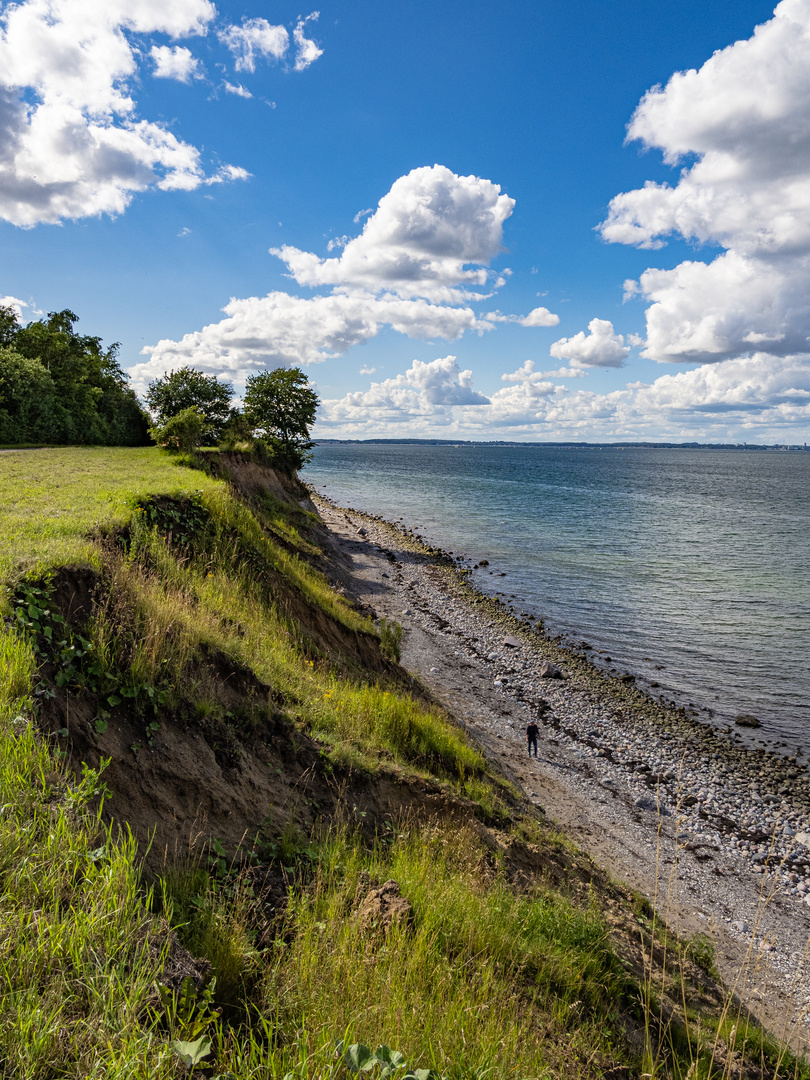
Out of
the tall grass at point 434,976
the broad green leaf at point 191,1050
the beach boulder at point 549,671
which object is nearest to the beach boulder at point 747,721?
the beach boulder at point 549,671

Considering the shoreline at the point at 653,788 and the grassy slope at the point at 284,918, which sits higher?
the grassy slope at the point at 284,918

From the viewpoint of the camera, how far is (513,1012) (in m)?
3.89

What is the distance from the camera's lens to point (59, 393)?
3781 centimetres

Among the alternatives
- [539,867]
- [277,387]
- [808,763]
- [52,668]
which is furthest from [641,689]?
[277,387]

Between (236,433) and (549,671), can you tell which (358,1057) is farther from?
(236,433)

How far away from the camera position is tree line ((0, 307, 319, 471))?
3306 cm

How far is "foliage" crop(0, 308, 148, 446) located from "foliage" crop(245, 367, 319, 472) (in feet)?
36.4

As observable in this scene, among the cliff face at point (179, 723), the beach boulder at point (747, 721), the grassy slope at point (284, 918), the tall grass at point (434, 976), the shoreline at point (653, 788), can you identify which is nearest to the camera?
the grassy slope at point (284, 918)

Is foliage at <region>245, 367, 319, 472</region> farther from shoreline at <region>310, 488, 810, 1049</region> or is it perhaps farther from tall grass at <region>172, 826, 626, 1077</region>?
tall grass at <region>172, 826, 626, 1077</region>

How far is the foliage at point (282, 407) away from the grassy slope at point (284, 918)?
102 feet

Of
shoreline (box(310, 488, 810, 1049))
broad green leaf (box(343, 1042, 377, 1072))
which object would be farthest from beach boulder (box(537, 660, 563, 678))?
broad green leaf (box(343, 1042, 377, 1072))

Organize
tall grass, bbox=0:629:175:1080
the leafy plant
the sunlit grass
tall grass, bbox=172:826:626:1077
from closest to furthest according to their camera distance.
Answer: tall grass, bbox=0:629:175:1080
the leafy plant
tall grass, bbox=172:826:626:1077
the sunlit grass

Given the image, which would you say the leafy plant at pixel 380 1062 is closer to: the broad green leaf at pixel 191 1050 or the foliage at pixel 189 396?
the broad green leaf at pixel 191 1050

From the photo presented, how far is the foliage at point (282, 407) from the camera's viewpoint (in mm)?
40281
